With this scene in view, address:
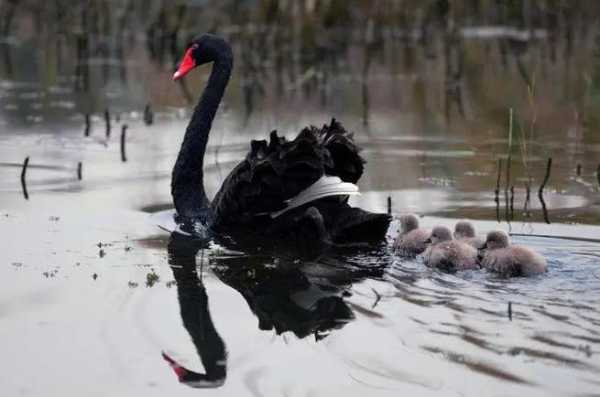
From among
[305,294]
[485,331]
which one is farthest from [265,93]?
[485,331]

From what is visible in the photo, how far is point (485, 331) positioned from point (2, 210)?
3.59 m

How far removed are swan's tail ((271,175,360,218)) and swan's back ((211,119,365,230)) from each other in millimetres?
30

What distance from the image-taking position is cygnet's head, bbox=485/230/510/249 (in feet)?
19.9

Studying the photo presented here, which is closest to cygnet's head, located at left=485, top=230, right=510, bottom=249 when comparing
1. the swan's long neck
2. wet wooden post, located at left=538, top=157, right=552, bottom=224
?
wet wooden post, located at left=538, top=157, right=552, bottom=224

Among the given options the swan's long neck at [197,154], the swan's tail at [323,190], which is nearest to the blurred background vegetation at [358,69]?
the swan's long neck at [197,154]

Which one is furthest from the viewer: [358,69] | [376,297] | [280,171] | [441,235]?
[358,69]

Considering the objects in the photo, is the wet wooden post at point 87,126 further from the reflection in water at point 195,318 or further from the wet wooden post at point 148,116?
the reflection in water at point 195,318

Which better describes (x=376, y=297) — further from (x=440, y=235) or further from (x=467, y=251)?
(x=440, y=235)

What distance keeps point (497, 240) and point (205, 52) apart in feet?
8.57

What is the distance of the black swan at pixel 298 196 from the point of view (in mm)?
6469

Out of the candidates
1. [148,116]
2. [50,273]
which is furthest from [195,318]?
[148,116]

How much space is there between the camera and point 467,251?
596 cm

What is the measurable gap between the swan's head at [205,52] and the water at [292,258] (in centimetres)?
89

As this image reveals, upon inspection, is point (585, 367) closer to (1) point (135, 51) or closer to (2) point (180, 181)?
(2) point (180, 181)
